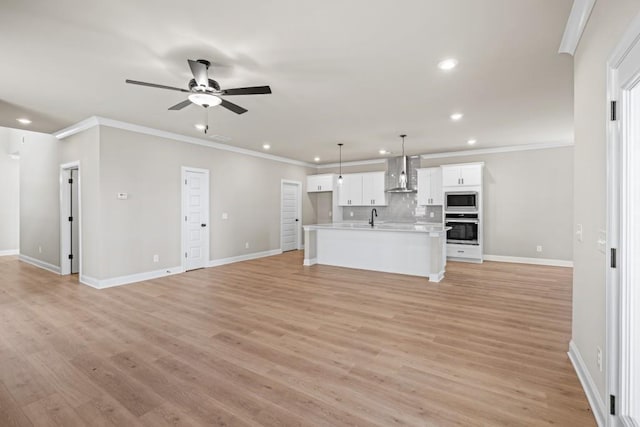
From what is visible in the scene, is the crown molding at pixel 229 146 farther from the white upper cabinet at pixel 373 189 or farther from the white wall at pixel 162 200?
the white upper cabinet at pixel 373 189

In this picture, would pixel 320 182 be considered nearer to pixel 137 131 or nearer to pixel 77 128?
pixel 137 131

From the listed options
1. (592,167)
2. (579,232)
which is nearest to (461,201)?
(579,232)

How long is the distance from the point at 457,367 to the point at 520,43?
110 inches

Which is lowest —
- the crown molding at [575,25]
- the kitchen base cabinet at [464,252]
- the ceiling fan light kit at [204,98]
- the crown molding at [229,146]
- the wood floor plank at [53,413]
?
the wood floor plank at [53,413]

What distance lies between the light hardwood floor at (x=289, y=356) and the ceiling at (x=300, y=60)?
270 centimetres

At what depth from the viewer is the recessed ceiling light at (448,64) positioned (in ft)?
9.57

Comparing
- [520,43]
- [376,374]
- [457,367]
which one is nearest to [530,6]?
[520,43]

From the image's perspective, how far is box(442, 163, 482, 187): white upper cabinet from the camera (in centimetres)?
681

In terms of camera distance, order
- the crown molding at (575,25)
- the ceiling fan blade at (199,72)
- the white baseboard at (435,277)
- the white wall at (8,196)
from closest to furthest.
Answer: the crown molding at (575,25)
the ceiling fan blade at (199,72)
the white baseboard at (435,277)
the white wall at (8,196)

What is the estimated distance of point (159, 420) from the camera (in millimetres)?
1857

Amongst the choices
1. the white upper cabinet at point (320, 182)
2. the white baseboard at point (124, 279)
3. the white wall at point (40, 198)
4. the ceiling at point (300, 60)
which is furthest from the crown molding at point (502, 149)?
the white wall at point (40, 198)

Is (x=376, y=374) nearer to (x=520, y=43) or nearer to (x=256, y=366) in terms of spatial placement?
(x=256, y=366)

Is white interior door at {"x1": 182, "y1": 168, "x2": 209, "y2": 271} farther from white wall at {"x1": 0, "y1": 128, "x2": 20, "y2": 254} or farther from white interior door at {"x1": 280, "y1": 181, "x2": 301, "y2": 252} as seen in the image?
white wall at {"x1": 0, "y1": 128, "x2": 20, "y2": 254}

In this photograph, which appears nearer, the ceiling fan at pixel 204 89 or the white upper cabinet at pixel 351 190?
the ceiling fan at pixel 204 89
